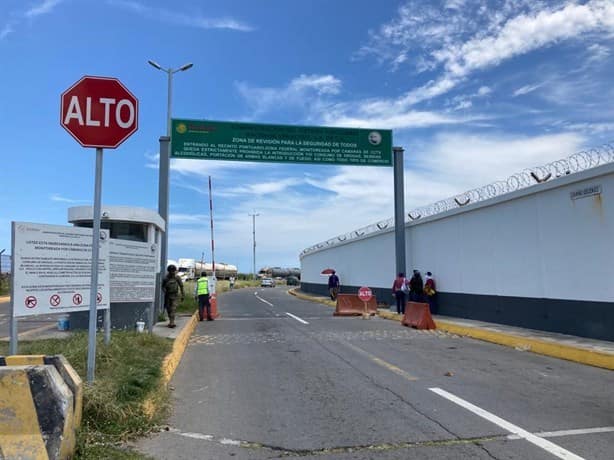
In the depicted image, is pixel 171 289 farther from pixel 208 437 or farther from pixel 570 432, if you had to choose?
pixel 570 432

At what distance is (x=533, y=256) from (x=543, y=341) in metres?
3.27

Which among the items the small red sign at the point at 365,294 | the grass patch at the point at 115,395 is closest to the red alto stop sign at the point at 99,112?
the grass patch at the point at 115,395

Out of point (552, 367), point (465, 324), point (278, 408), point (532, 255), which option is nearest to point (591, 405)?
point (552, 367)

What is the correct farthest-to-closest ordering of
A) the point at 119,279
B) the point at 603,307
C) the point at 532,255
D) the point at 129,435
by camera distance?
the point at 532,255
the point at 603,307
the point at 119,279
the point at 129,435

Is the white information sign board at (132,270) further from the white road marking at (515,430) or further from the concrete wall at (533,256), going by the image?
the concrete wall at (533,256)

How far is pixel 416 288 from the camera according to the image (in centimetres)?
1944

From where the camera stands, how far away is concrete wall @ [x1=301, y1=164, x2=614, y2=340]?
11711mm

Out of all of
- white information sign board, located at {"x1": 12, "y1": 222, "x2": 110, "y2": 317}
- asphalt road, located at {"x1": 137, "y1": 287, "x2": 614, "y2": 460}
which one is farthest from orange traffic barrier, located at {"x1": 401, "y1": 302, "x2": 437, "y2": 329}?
white information sign board, located at {"x1": 12, "y1": 222, "x2": 110, "y2": 317}

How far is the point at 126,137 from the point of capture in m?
6.17

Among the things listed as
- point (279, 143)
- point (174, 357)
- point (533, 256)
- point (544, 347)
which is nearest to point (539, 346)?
point (544, 347)

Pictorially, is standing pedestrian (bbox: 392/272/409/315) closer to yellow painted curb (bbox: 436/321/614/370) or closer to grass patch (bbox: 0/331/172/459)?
yellow painted curb (bbox: 436/321/614/370)

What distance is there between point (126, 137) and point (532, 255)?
11645mm

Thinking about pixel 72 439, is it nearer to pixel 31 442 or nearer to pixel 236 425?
pixel 31 442

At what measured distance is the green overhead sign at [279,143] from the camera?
67.6 ft
